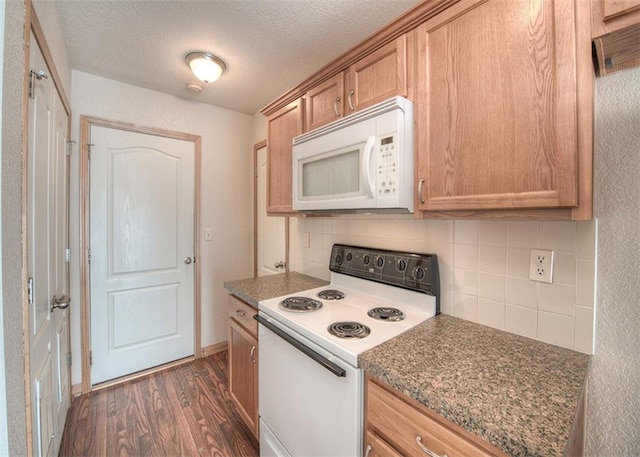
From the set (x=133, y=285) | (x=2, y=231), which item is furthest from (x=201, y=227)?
(x=2, y=231)

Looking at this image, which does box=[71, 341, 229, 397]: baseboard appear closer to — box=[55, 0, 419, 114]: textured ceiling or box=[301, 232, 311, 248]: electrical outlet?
box=[301, 232, 311, 248]: electrical outlet

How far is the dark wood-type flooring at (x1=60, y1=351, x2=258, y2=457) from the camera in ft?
5.30

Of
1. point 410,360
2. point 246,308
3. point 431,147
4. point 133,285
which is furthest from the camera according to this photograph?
point 133,285

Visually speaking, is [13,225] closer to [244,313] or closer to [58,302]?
[58,302]

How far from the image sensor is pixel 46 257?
1.27 metres

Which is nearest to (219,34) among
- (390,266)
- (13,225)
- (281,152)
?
(281,152)

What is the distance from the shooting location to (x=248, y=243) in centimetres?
296

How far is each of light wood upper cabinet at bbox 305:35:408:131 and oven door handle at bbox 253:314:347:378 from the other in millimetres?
1126

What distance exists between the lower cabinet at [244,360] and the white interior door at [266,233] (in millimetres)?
791

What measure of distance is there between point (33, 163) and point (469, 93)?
5.45 ft

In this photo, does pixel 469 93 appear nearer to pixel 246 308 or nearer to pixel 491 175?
pixel 491 175

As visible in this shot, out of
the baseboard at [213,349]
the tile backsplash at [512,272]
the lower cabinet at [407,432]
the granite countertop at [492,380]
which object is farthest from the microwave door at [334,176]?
the baseboard at [213,349]

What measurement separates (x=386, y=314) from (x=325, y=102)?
3.89 ft

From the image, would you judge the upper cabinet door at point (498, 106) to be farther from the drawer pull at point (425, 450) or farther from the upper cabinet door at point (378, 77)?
the drawer pull at point (425, 450)
